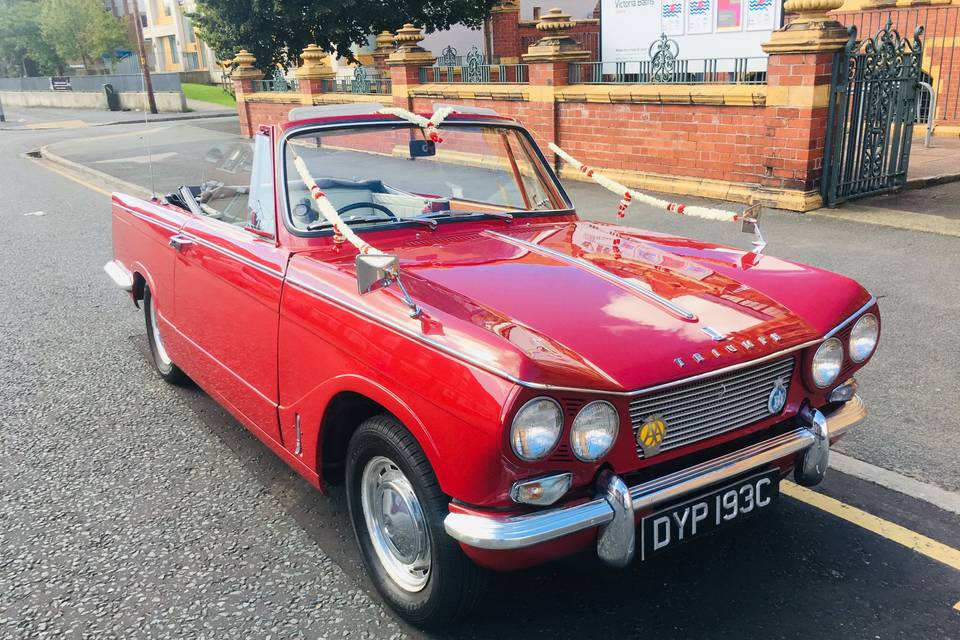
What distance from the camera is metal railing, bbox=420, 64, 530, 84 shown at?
13.6m

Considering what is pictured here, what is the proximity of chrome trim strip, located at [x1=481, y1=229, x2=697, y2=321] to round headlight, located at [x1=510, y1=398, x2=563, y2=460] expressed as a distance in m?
0.70

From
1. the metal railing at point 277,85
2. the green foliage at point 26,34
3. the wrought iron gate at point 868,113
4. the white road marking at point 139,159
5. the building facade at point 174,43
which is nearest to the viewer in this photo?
A: the wrought iron gate at point 868,113

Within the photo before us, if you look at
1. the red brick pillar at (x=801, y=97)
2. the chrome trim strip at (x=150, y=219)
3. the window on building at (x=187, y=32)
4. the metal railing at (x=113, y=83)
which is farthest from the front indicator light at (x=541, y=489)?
the window on building at (x=187, y=32)

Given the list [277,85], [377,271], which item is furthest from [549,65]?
[377,271]

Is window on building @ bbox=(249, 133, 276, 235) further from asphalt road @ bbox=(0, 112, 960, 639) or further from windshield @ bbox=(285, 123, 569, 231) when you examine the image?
asphalt road @ bbox=(0, 112, 960, 639)

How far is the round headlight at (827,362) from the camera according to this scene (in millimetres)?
2908

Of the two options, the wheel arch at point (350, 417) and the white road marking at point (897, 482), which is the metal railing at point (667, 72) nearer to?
the white road marking at point (897, 482)

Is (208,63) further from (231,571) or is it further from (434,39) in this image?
(231,571)

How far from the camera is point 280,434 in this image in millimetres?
3393

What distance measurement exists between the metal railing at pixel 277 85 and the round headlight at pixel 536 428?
19.1 metres

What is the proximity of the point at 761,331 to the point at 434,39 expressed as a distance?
102 ft

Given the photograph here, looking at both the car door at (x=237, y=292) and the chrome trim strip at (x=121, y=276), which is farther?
the chrome trim strip at (x=121, y=276)

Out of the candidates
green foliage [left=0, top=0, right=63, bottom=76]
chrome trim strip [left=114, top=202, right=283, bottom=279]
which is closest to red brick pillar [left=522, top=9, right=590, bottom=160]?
chrome trim strip [left=114, top=202, right=283, bottom=279]

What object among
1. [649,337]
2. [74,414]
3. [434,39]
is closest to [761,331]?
[649,337]
